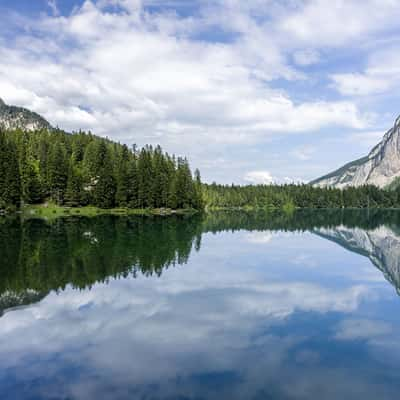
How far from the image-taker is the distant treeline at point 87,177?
365 feet

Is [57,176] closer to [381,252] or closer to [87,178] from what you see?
[87,178]

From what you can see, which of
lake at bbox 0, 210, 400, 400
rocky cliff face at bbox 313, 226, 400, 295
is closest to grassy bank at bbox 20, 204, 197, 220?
rocky cliff face at bbox 313, 226, 400, 295

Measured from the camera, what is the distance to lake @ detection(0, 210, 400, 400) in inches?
527

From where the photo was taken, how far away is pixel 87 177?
129875 mm

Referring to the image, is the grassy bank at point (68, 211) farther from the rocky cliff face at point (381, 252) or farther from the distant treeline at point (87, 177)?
the rocky cliff face at point (381, 252)

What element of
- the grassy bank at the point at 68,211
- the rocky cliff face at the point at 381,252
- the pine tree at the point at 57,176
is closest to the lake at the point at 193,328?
the rocky cliff face at the point at 381,252

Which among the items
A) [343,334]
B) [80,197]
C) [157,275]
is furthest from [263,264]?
[80,197]

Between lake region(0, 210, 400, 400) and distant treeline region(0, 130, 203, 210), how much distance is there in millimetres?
80523

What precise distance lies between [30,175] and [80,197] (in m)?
15.4

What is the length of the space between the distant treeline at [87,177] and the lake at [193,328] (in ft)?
264

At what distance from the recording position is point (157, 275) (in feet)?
103

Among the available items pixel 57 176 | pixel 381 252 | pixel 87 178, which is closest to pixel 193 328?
pixel 381 252

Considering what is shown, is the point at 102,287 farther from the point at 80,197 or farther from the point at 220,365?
the point at 80,197

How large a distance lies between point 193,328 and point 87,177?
4608 inches
